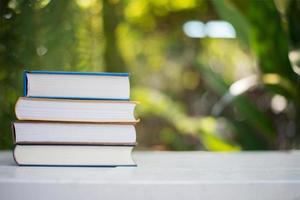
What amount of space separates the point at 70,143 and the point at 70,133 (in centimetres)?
1

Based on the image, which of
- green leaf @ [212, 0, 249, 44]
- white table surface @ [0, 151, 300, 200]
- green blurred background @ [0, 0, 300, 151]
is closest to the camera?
white table surface @ [0, 151, 300, 200]

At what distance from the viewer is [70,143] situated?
1.53 ft

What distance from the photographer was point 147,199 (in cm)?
39

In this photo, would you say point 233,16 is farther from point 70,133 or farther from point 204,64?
point 70,133

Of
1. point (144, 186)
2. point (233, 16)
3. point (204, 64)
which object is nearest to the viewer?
point (144, 186)

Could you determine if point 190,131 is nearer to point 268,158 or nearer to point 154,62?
point 154,62

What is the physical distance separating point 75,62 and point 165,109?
6.05ft

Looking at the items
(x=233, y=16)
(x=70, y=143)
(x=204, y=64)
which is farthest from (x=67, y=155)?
(x=204, y=64)

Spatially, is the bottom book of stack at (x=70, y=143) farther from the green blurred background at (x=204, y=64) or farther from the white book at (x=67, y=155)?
the green blurred background at (x=204, y=64)

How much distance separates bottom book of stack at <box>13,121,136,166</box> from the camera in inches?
18.4

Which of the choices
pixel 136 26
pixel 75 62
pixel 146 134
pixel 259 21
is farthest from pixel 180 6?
pixel 75 62

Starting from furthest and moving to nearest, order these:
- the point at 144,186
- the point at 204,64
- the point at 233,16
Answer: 1. the point at 204,64
2. the point at 233,16
3. the point at 144,186

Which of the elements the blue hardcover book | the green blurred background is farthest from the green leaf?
the blue hardcover book

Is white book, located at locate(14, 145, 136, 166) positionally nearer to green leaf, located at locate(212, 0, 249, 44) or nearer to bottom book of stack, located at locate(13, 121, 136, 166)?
bottom book of stack, located at locate(13, 121, 136, 166)
